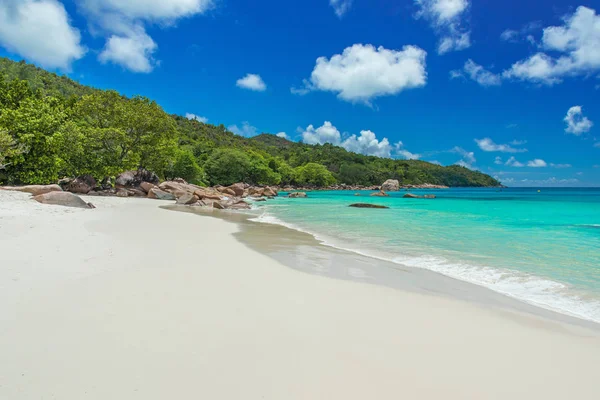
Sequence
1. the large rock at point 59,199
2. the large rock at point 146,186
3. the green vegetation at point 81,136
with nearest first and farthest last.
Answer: the large rock at point 59,199 < the green vegetation at point 81,136 < the large rock at point 146,186

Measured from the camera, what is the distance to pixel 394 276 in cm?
618

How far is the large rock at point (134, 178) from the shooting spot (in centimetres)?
3177

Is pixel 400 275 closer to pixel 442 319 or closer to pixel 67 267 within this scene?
pixel 442 319

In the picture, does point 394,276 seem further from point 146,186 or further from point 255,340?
point 146,186

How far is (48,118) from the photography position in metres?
20.3

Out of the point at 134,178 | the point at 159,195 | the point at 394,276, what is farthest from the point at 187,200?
the point at 394,276

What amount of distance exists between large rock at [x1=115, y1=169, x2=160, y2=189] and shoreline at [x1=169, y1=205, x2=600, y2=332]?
27.5 m

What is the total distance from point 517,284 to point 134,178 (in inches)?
1331

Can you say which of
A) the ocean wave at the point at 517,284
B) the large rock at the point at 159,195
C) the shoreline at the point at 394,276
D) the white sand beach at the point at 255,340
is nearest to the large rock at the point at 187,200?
the large rock at the point at 159,195

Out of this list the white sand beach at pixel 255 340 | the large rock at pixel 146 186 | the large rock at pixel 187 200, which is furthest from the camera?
A: the large rock at pixel 146 186

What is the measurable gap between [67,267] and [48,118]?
67.2 feet

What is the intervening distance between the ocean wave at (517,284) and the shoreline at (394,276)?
7.1 inches

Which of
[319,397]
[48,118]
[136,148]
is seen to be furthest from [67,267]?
[136,148]

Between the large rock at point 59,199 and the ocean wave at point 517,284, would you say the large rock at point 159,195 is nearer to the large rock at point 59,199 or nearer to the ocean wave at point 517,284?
the large rock at point 59,199
